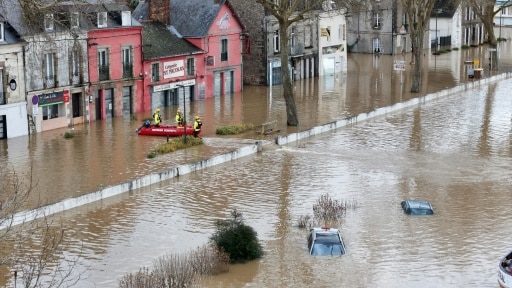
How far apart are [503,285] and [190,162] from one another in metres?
18.0

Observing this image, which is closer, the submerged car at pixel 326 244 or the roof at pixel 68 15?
the submerged car at pixel 326 244

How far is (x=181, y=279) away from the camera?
2256 centimetres

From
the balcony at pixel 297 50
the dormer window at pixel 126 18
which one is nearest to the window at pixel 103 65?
the dormer window at pixel 126 18

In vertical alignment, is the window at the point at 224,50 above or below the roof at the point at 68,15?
below

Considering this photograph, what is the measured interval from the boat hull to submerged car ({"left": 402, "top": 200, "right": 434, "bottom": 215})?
14.6 m

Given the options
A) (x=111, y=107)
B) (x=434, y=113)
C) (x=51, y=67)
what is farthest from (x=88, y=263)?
(x=434, y=113)

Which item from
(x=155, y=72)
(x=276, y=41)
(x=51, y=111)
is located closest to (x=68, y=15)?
(x=51, y=111)

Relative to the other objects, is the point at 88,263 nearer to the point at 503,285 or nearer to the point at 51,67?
the point at 503,285

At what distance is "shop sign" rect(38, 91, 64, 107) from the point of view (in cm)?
4428

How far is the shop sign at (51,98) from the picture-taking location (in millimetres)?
44281

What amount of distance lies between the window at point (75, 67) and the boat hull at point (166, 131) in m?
4.95

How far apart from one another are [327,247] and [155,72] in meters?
27.7

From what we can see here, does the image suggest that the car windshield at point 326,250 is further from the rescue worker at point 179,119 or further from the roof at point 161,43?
the roof at point 161,43

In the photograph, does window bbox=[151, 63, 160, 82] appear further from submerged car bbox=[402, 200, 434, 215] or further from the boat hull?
submerged car bbox=[402, 200, 434, 215]
